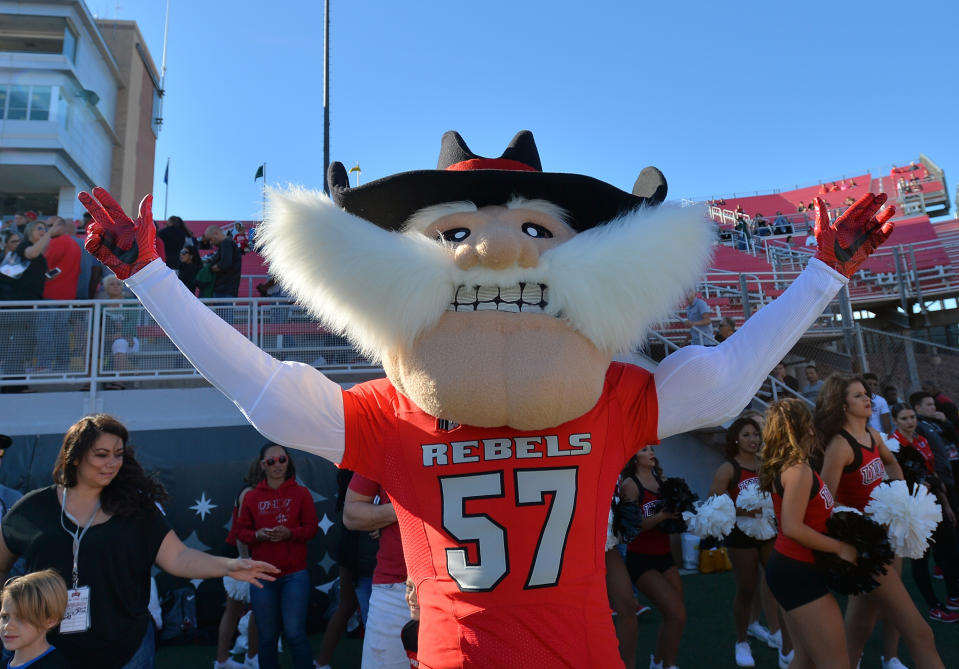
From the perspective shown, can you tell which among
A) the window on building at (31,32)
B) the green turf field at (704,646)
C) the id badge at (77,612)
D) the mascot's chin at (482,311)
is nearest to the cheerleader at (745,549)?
the green turf field at (704,646)

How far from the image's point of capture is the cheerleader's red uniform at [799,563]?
313cm

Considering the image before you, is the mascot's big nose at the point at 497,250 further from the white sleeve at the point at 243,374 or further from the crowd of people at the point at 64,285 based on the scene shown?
the crowd of people at the point at 64,285

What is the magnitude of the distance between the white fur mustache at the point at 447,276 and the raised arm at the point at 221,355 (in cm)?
20

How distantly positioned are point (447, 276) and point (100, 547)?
201 cm

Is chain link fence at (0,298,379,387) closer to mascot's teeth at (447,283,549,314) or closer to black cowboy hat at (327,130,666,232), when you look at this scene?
black cowboy hat at (327,130,666,232)

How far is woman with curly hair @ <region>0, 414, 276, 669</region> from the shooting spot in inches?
103

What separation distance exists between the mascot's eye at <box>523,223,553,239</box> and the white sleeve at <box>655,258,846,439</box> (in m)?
0.51

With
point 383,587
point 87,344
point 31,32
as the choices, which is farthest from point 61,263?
point 31,32

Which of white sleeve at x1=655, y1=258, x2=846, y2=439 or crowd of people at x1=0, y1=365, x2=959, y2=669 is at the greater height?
white sleeve at x1=655, y1=258, x2=846, y2=439

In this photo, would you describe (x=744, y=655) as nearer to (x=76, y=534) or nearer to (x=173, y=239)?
(x=76, y=534)

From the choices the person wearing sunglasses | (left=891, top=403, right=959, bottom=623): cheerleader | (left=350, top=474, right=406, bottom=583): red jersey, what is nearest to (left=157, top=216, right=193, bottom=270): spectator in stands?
the person wearing sunglasses

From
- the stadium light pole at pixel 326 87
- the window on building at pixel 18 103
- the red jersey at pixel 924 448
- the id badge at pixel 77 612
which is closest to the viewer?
the id badge at pixel 77 612

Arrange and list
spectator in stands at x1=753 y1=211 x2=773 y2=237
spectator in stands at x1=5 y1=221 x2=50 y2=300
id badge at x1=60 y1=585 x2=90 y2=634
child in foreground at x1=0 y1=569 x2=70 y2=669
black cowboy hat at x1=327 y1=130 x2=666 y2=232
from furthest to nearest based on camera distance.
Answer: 1. spectator in stands at x1=753 y1=211 x2=773 y2=237
2. spectator in stands at x1=5 y1=221 x2=50 y2=300
3. id badge at x1=60 y1=585 x2=90 y2=634
4. child in foreground at x1=0 y1=569 x2=70 y2=669
5. black cowboy hat at x1=327 y1=130 x2=666 y2=232

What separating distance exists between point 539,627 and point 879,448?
333 centimetres
